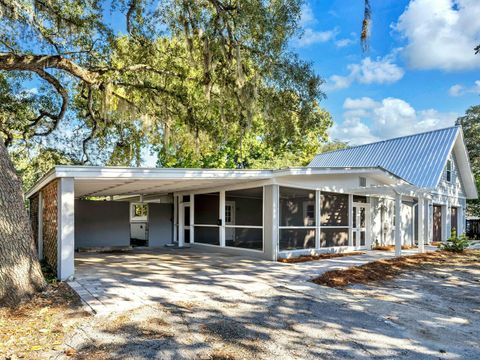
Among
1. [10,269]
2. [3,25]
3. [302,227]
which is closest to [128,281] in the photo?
[10,269]

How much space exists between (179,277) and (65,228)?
2.39 metres

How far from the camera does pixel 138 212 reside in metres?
15.2

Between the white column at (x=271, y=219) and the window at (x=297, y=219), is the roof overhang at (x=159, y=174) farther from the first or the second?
the window at (x=297, y=219)

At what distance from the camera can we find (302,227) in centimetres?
1094

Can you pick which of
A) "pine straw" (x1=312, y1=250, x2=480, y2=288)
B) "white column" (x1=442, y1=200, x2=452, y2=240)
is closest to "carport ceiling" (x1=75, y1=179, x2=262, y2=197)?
"pine straw" (x1=312, y1=250, x2=480, y2=288)

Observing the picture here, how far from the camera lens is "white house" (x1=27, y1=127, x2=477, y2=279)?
28.2 ft

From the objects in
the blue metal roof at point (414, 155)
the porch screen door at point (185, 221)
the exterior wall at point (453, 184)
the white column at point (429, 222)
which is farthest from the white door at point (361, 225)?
the porch screen door at point (185, 221)

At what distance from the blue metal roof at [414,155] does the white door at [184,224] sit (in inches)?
347

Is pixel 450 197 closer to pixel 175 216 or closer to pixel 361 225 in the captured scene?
pixel 361 225

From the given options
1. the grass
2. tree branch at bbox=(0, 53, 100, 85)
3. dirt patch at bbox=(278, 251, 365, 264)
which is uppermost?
tree branch at bbox=(0, 53, 100, 85)

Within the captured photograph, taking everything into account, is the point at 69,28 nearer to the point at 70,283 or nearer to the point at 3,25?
the point at 3,25

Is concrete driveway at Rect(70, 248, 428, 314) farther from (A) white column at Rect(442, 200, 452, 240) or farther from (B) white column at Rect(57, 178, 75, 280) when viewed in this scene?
(A) white column at Rect(442, 200, 452, 240)

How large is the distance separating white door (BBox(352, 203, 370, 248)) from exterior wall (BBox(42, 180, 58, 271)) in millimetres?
→ 9298

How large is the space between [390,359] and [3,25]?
441 inches
